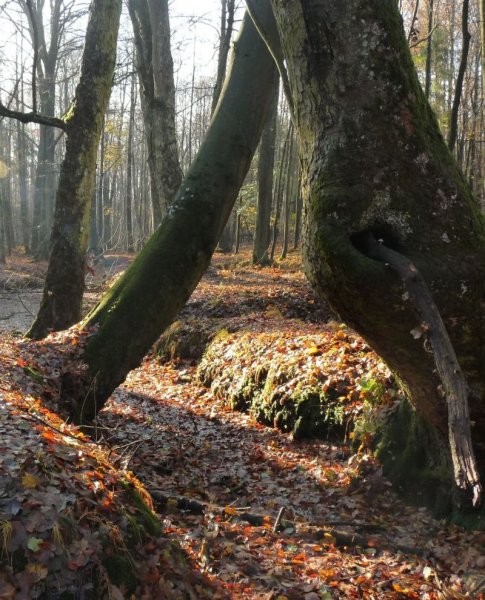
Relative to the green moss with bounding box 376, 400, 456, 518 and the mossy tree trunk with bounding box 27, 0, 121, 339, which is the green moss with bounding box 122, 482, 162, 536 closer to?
the green moss with bounding box 376, 400, 456, 518

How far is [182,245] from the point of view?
6059 mm

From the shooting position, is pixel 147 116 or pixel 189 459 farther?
pixel 147 116

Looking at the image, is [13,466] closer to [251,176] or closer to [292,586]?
[292,586]

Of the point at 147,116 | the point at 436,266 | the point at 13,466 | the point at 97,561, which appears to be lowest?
the point at 97,561

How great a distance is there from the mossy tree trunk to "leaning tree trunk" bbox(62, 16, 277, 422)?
2141 millimetres

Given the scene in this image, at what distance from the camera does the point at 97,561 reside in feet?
9.55

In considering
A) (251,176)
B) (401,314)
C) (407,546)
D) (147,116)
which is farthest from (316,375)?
(251,176)

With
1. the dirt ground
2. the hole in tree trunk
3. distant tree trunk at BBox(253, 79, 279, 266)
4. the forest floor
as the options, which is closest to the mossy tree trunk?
the forest floor

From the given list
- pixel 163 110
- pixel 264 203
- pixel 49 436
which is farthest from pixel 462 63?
pixel 264 203

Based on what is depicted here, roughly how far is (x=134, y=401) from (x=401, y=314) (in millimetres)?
5498

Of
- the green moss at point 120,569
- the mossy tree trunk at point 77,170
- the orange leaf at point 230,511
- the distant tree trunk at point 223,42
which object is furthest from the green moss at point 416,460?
the distant tree trunk at point 223,42

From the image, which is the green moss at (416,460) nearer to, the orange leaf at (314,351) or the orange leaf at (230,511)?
the orange leaf at (230,511)

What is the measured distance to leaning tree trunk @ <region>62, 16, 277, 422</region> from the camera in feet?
19.5

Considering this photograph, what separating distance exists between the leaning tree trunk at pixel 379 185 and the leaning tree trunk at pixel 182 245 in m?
2.49
